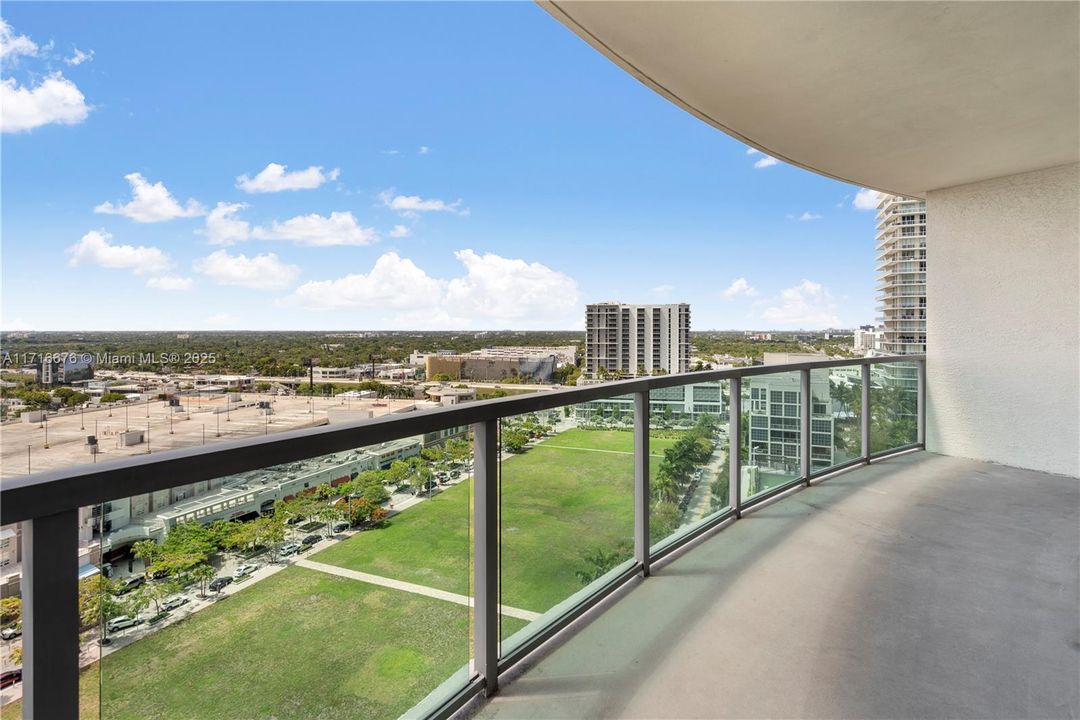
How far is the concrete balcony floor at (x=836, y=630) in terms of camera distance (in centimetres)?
169

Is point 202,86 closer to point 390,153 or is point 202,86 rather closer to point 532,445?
point 390,153

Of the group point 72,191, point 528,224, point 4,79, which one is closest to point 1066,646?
point 4,79

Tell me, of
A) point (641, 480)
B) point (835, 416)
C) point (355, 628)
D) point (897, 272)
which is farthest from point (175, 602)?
point (897, 272)

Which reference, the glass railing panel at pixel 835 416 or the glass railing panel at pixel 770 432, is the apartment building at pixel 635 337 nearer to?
the glass railing panel at pixel 835 416

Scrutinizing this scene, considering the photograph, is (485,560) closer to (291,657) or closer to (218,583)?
(291,657)

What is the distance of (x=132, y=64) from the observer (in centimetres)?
2708

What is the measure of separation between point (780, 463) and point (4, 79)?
30078 mm

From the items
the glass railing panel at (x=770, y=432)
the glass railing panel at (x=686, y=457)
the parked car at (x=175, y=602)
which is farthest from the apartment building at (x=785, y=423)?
the parked car at (x=175, y=602)

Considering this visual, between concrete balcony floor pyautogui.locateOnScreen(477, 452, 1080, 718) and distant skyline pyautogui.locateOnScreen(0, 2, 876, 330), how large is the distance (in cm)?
1740

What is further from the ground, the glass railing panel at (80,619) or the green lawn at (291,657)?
the glass railing panel at (80,619)

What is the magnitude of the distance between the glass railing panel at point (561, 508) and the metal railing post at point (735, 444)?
3.73ft

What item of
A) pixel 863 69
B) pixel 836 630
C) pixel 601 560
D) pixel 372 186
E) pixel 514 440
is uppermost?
pixel 372 186

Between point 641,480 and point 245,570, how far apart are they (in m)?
1.82

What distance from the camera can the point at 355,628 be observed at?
1.35 m
